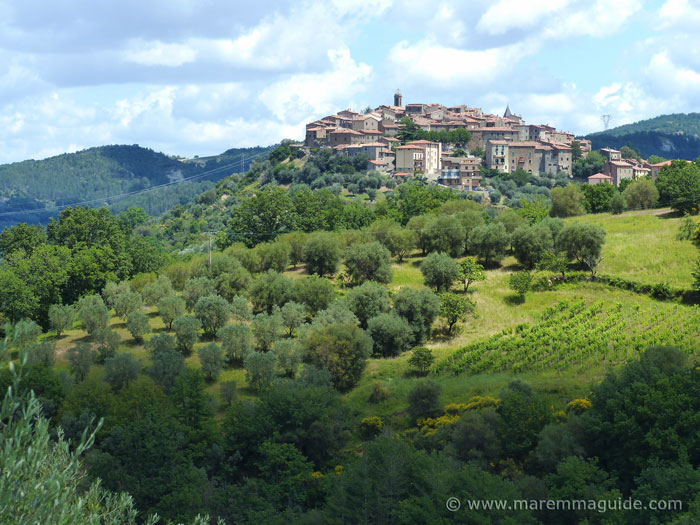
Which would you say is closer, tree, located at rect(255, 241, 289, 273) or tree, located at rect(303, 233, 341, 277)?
tree, located at rect(303, 233, 341, 277)

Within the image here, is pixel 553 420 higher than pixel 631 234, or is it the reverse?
pixel 631 234

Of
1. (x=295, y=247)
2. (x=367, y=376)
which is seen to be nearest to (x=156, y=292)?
(x=295, y=247)

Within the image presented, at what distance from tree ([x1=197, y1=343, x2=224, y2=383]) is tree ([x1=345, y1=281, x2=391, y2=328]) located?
33.9 feet

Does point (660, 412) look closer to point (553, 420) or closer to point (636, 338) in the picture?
point (553, 420)

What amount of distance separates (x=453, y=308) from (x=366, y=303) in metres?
5.72

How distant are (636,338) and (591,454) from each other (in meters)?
13.8

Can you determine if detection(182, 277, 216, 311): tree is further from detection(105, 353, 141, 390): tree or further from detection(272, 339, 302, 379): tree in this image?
detection(105, 353, 141, 390): tree

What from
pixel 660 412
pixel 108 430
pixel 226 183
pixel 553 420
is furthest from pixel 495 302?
pixel 226 183

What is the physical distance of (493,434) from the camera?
2333cm

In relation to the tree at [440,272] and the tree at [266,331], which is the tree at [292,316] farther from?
the tree at [440,272]

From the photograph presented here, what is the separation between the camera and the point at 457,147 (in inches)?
5527

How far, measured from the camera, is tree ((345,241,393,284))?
49844 millimetres

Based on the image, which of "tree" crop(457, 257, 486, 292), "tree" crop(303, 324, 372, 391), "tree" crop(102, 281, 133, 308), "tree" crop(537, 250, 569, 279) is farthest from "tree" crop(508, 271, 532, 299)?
"tree" crop(102, 281, 133, 308)

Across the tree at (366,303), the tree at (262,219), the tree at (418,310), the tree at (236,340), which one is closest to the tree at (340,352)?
the tree at (236,340)
